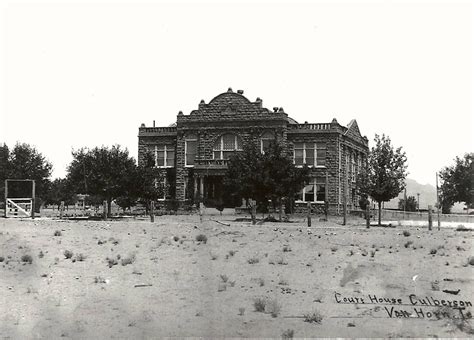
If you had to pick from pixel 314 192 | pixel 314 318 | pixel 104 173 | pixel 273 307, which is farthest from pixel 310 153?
pixel 314 318

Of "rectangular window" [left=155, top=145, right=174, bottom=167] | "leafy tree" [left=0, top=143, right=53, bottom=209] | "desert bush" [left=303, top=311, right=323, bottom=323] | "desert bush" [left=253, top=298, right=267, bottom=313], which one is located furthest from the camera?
"leafy tree" [left=0, top=143, right=53, bottom=209]

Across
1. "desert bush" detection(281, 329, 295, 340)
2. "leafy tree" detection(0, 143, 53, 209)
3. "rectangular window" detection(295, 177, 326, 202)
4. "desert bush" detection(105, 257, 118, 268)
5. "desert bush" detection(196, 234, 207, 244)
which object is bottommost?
"desert bush" detection(281, 329, 295, 340)

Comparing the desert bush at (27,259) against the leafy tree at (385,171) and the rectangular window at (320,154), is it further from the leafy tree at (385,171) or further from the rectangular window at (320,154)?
the rectangular window at (320,154)

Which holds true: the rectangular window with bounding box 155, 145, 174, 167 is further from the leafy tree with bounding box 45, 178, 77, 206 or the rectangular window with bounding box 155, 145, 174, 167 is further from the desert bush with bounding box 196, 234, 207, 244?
the desert bush with bounding box 196, 234, 207, 244

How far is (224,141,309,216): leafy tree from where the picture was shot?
33625mm

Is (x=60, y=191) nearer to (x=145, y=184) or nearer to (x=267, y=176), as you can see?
(x=145, y=184)

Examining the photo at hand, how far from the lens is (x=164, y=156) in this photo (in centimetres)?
5041

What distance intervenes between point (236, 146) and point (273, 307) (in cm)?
3572

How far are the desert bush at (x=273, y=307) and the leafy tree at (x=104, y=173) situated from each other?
24411 mm

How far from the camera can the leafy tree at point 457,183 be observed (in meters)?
75.2

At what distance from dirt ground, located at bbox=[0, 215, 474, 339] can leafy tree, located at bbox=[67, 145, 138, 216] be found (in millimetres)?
13692

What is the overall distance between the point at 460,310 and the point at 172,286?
690 cm

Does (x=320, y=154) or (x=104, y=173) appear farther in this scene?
(x=320, y=154)

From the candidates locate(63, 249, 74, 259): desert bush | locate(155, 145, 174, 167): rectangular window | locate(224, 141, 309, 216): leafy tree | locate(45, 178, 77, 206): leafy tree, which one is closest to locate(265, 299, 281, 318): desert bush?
locate(63, 249, 74, 259): desert bush
